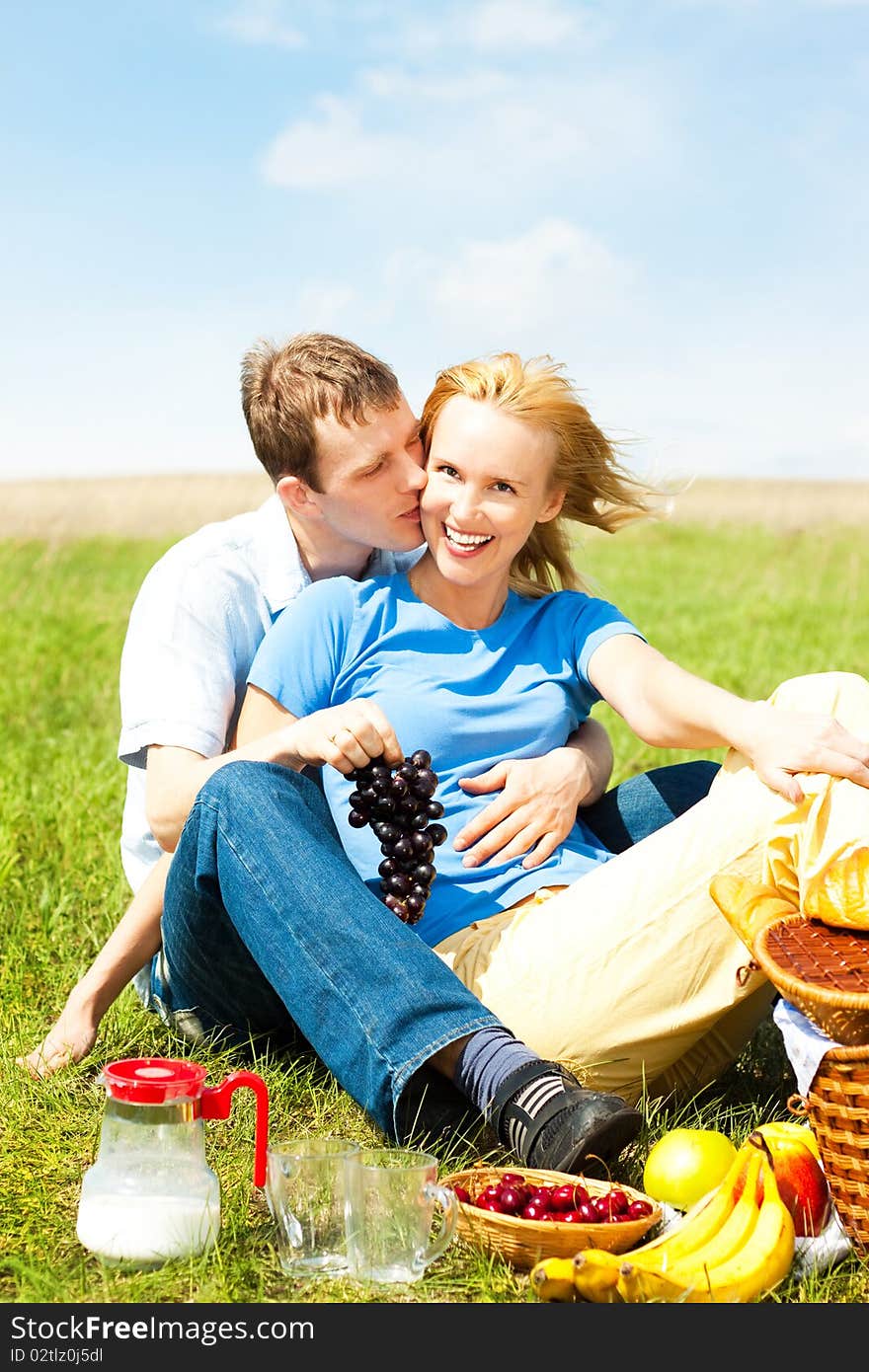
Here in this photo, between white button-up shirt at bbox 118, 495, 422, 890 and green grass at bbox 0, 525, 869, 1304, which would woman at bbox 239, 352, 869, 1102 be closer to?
white button-up shirt at bbox 118, 495, 422, 890

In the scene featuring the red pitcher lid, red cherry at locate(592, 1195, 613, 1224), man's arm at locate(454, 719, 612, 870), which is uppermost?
man's arm at locate(454, 719, 612, 870)

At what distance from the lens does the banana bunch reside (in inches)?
97.6

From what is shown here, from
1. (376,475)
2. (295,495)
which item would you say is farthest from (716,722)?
(295,495)

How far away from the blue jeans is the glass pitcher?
0.29 metres

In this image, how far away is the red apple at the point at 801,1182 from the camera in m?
2.71

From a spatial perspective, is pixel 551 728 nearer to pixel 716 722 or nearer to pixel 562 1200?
pixel 716 722

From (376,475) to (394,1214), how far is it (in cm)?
179

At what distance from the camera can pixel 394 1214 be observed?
2.55 m

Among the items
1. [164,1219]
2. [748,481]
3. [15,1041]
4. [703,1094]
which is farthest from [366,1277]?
[748,481]

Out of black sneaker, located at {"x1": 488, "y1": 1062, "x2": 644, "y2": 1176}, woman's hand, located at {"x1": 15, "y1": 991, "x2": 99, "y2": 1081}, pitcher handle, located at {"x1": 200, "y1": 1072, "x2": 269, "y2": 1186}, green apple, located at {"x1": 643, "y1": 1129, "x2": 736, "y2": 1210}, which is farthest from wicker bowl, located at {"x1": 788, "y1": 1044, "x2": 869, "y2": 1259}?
woman's hand, located at {"x1": 15, "y1": 991, "x2": 99, "y2": 1081}

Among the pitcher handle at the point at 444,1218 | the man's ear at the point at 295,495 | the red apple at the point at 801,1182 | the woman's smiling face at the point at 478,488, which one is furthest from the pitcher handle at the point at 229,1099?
the man's ear at the point at 295,495

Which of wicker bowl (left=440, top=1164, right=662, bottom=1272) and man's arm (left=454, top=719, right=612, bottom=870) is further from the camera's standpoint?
man's arm (left=454, top=719, right=612, bottom=870)

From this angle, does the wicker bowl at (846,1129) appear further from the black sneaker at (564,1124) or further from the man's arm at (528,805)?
the man's arm at (528,805)

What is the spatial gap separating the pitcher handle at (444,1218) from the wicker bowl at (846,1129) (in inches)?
26.4
